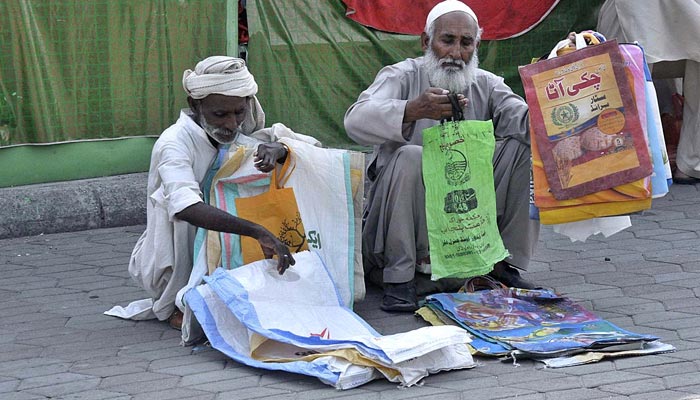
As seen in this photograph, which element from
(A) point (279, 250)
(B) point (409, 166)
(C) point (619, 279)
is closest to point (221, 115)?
(A) point (279, 250)

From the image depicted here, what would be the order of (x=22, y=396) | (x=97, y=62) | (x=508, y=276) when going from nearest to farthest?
(x=22, y=396)
(x=508, y=276)
(x=97, y=62)

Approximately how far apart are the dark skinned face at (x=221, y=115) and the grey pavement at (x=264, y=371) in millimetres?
799

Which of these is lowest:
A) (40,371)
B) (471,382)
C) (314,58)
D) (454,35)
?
(40,371)

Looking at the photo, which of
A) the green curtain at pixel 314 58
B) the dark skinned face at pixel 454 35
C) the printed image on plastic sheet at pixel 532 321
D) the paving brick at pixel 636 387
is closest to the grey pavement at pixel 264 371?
the paving brick at pixel 636 387

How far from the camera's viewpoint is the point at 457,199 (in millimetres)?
4590

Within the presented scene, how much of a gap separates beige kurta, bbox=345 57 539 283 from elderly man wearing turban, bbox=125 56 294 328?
0.45 metres

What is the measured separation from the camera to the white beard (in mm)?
4754

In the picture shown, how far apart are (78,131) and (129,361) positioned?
2509mm

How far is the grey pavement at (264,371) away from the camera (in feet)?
12.5

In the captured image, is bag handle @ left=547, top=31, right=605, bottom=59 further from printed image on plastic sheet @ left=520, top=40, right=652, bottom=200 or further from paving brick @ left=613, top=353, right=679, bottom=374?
paving brick @ left=613, top=353, right=679, bottom=374

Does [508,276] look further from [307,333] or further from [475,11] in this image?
[475,11]

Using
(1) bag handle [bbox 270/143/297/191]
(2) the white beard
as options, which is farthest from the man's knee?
(1) bag handle [bbox 270/143/297/191]

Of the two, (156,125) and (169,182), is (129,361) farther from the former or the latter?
(156,125)

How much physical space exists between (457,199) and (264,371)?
1091 millimetres
